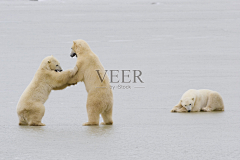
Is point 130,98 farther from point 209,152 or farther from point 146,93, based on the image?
point 209,152

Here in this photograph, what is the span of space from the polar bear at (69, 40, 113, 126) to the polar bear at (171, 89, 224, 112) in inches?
54.9

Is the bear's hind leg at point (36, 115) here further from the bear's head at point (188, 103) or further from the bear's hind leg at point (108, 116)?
the bear's head at point (188, 103)

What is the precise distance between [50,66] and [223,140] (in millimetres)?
2820

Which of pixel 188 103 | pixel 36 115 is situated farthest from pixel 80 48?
pixel 188 103

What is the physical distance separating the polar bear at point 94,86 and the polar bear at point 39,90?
0.15m

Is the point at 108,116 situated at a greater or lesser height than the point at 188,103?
lesser

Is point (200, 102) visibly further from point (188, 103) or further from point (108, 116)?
point (108, 116)

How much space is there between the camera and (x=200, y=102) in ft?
25.0

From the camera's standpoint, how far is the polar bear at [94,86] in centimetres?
627

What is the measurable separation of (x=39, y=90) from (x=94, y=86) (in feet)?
2.65

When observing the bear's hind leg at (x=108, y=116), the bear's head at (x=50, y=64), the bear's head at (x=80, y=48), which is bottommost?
the bear's hind leg at (x=108, y=116)

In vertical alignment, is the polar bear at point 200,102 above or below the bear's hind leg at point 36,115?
above

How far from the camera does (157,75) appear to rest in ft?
34.5

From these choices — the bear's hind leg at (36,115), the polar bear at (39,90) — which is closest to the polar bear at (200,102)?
the polar bear at (39,90)
